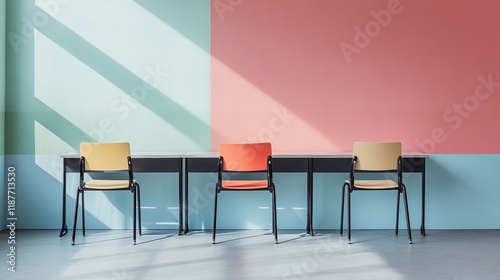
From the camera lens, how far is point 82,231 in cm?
528

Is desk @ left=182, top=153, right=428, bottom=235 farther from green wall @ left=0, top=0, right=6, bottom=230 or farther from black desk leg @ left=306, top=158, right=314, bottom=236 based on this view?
green wall @ left=0, top=0, right=6, bottom=230

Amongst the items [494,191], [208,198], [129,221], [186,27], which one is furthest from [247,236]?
[494,191]

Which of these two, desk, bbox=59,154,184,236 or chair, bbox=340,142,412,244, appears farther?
desk, bbox=59,154,184,236

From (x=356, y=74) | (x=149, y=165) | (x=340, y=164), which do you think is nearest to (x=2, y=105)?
(x=149, y=165)

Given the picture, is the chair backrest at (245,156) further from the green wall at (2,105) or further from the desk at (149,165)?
the green wall at (2,105)

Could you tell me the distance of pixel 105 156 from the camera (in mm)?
4648

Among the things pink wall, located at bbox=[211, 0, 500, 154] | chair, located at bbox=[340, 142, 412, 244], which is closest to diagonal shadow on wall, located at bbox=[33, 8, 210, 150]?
pink wall, located at bbox=[211, 0, 500, 154]

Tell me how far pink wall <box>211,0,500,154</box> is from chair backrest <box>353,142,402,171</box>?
0.71 meters

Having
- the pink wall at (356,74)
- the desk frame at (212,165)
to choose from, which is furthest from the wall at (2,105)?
the pink wall at (356,74)

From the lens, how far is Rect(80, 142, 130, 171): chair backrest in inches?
182

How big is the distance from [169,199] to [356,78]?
2167mm

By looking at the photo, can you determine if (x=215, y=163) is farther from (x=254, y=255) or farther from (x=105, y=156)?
(x=254, y=255)

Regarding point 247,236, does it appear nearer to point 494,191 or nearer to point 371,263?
point 371,263

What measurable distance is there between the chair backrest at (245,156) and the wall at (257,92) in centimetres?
77
